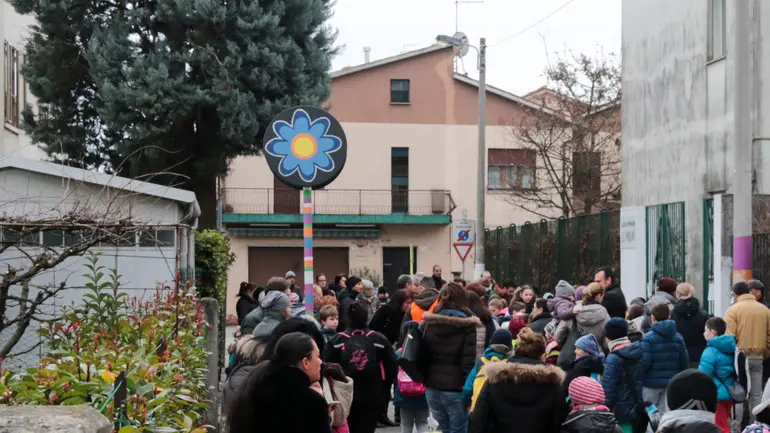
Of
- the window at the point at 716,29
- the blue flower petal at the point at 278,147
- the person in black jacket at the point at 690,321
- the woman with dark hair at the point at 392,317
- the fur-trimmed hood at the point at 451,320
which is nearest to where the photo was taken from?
the fur-trimmed hood at the point at 451,320

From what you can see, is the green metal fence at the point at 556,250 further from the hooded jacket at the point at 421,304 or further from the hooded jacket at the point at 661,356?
the hooded jacket at the point at 661,356

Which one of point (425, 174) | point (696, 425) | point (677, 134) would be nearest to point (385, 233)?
point (425, 174)

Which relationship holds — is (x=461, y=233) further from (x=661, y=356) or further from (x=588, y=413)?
(x=588, y=413)

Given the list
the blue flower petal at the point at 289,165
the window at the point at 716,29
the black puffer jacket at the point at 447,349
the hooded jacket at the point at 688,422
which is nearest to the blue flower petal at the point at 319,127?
the blue flower petal at the point at 289,165

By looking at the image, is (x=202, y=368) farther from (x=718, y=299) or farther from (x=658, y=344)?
(x=718, y=299)

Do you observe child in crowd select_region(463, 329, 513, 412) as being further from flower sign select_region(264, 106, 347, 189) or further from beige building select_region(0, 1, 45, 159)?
beige building select_region(0, 1, 45, 159)

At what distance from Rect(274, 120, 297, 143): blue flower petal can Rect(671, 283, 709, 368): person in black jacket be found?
487 centimetres

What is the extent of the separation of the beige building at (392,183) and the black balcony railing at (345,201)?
0.14 ft

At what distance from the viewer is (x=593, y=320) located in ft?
33.1

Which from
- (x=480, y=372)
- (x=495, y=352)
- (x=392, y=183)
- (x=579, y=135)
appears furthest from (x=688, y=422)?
(x=392, y=183)

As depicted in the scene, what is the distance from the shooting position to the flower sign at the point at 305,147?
36.0ft

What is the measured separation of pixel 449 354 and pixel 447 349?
0.05 meters

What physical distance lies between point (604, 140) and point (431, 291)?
24.1 m

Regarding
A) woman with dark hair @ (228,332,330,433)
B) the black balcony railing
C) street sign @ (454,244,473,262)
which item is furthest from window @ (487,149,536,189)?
woman with dark hair @ (228,332,330,433)
